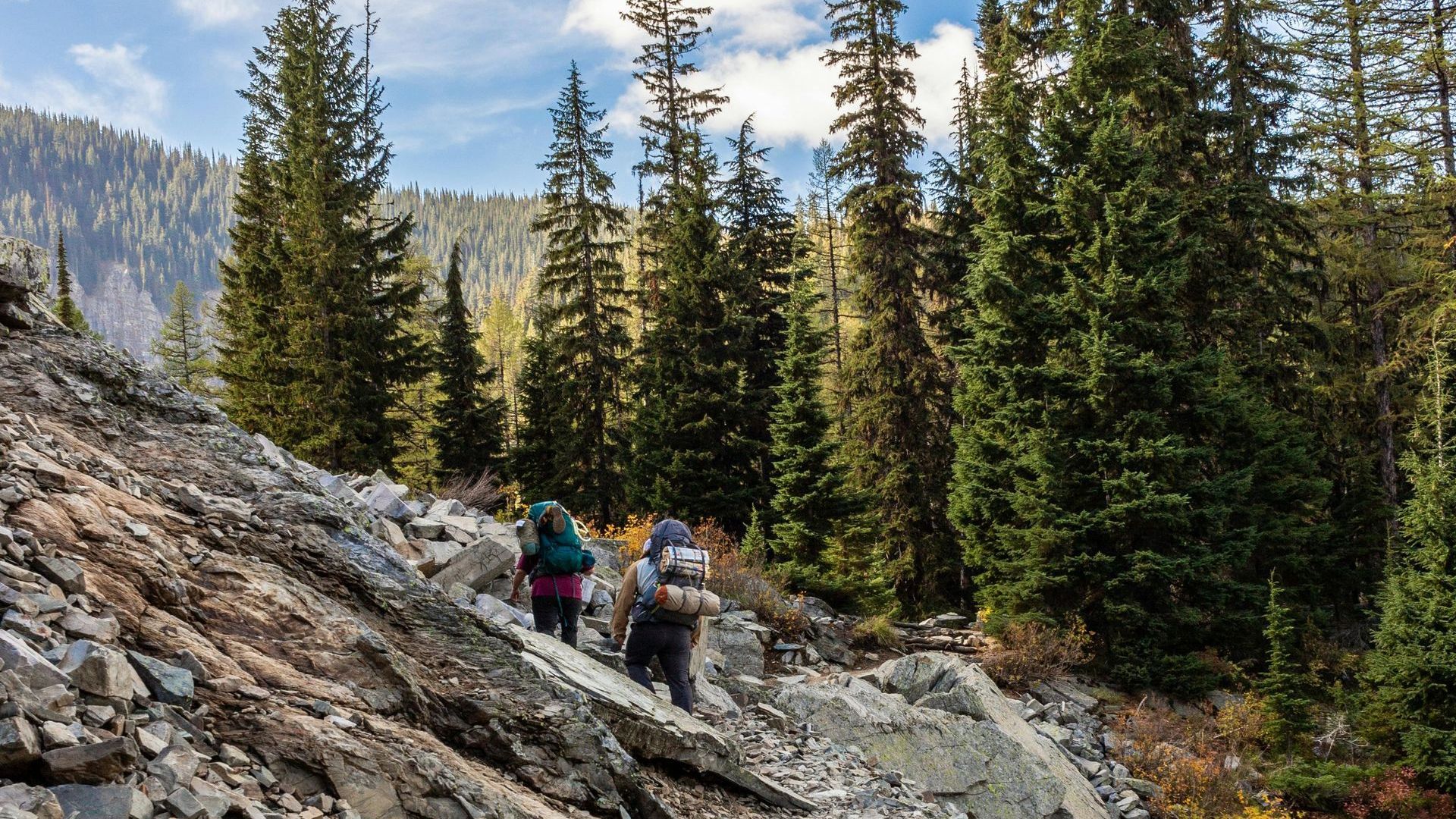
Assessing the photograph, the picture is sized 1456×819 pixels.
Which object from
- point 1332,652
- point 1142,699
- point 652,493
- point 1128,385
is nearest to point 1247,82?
point 1128,385

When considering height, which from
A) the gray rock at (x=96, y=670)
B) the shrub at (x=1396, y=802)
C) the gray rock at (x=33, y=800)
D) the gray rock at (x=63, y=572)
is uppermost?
the gray rock at (x=63, y=572)

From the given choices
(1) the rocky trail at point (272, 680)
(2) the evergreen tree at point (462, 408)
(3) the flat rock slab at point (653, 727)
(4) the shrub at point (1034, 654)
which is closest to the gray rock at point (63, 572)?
(1) the rocky trail at point (272, 680)

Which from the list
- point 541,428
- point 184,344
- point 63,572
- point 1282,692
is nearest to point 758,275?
point 541,428

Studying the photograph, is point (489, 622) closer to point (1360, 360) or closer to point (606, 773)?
point (606, 773)

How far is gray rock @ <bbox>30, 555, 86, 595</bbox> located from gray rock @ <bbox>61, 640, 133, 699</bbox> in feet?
2.15

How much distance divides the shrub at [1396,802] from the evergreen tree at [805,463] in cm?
954

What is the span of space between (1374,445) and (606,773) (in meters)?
25.5

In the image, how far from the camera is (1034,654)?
14734 millimetres

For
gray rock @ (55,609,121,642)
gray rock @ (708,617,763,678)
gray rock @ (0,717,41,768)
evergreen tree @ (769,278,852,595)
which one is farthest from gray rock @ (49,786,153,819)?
evergreen tree @ (769,278,852,595)

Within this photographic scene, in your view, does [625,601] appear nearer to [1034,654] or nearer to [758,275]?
[1034,654]

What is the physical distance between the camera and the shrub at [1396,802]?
40.5 ft

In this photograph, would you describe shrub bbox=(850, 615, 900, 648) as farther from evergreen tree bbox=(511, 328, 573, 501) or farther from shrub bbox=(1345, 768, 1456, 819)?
evergreen tree bbox=(511, 328, 573, 501)

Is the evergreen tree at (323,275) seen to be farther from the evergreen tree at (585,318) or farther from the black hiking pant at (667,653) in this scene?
the black hiking pant at (667,653)

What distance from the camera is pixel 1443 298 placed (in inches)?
706
